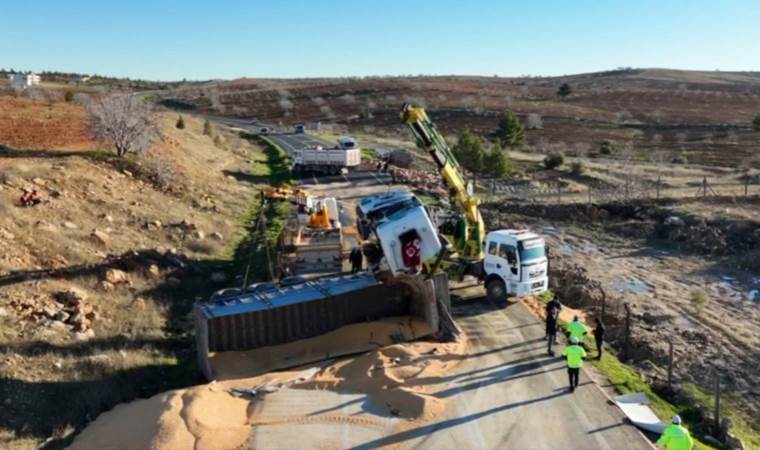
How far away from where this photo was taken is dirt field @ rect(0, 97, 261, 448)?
613 inches

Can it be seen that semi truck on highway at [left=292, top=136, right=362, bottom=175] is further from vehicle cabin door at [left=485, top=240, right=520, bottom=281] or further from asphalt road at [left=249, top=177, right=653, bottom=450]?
asphalt road at [left=249, top=177, right=653, bottom=450]

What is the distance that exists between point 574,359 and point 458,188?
359 inches

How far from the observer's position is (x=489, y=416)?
14594 millimetres

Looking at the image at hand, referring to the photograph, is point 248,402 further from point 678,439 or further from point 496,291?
point 496,291

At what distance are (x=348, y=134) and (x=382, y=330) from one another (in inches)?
2661

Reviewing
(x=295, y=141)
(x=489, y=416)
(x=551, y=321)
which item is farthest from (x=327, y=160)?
(x=489, y=416)

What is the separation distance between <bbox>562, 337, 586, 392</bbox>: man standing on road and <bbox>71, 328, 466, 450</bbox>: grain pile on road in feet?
9.68

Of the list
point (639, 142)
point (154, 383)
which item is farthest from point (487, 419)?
point (639, 142)

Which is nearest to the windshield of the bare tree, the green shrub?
the bare tree

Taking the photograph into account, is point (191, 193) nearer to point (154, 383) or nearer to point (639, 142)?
point (154, 383)

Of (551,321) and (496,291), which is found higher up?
(551,321)

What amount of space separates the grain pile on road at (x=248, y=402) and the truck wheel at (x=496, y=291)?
4122mm

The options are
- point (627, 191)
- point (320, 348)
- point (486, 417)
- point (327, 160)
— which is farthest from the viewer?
point (327, 160)

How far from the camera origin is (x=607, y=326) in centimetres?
2205
